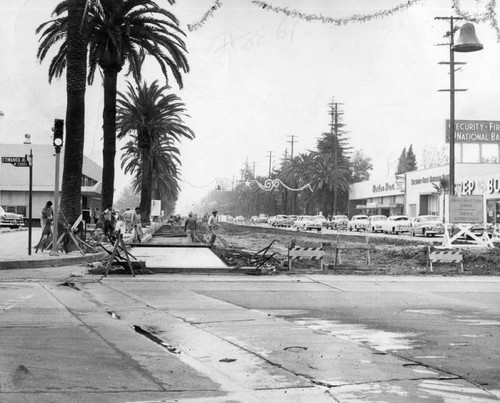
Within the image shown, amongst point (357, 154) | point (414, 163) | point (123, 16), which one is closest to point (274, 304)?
point (123, 16)

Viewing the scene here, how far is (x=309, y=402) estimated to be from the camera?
226 inches

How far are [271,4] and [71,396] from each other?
8.94 m

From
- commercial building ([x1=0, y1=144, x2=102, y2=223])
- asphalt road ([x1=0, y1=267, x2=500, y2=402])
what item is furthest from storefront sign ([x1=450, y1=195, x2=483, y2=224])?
commercial building ([x1=0, y1=144, x2=102, y2=223])

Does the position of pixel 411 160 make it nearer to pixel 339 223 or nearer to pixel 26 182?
pixel 339 223

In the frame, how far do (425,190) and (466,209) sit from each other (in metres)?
50.8

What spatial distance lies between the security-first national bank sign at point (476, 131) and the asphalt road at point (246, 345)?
62028 millimetres

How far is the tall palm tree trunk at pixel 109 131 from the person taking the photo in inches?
1273

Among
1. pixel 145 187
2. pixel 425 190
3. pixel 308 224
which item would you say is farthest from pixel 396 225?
pixel 425 190

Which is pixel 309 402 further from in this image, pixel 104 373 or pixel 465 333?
pixel 465 333

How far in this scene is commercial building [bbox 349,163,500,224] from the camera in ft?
205

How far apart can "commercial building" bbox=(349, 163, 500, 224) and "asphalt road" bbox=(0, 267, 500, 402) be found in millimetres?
43318

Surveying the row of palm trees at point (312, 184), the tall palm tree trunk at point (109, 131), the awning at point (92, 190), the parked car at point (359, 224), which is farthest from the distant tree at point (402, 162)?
the tall palm tree trunk at point (109, 131)

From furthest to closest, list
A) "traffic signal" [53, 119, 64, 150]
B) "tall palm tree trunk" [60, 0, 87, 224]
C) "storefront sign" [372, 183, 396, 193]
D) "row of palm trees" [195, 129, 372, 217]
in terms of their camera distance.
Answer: "row of palm trees" [195, 129, 372, 217], "storefront sign" [372, 183, 396, 193], "tall palm tree trunk" [60, 0, 87, 224], "traffic signal" [53, 119, 64, 150]

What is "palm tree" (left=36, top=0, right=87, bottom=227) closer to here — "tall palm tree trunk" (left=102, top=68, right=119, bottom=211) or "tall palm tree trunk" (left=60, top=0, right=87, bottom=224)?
"tall palm tree trunk" (left=60, top=0, right=87, bottom=224)
